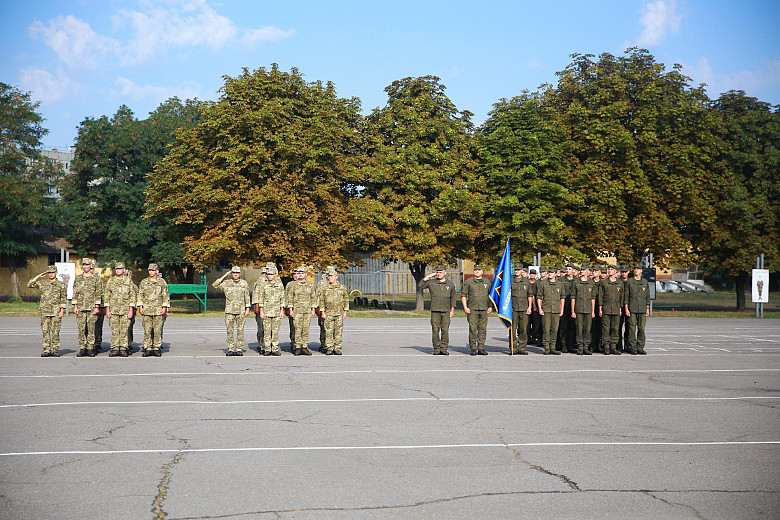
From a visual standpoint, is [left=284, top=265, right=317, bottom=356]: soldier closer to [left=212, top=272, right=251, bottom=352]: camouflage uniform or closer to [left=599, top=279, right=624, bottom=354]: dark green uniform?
[left=212, top=272, right=251, bottom=352]: camouflage uniform

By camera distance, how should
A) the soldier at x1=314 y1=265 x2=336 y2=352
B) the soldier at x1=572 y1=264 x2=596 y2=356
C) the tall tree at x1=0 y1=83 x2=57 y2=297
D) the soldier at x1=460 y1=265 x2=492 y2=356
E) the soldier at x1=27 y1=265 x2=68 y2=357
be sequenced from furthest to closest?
the tall tree at x1=0 y1=83 x2=57 y2=297 < the soldier at x1=572 y1=264 x2=596 y2=356 < the soldier at x1=460 y1=265 x2=492 y2=356 < the soldier at x1=314 y1=265 x2=336 y2=352 < the soldier at x1=27 y1=265 x2=68 y2=357

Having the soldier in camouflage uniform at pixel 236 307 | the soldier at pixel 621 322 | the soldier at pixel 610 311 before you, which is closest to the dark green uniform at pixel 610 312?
the soldier at pixel 610 311

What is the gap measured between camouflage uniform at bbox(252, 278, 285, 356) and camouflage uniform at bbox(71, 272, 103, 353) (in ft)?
11.7

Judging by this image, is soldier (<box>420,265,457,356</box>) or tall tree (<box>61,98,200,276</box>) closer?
soldier (<box>420,265,457,356</box>)

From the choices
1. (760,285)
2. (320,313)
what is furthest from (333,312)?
(760,285)

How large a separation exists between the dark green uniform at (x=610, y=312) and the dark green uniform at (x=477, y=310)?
2982mm

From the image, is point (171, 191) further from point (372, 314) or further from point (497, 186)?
point (497, 186)

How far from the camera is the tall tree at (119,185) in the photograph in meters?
52.9

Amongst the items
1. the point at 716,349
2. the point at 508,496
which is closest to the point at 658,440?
the point at 508,496

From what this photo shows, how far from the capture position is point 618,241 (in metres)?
40.6

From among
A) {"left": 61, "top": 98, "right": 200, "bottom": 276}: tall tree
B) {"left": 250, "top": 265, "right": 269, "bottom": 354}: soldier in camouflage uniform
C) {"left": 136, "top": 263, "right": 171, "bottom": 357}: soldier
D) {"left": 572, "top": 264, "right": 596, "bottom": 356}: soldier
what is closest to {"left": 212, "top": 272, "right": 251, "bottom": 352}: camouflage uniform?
{"left": 250, "top": 265, "right": 269, "bottom": 354}: soldier in camouflage uniform

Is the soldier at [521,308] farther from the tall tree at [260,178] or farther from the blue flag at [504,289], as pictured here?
the tall tree at [260,178]

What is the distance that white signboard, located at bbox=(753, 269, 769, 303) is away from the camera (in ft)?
122

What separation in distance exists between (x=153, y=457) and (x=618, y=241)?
3646 centimetres
